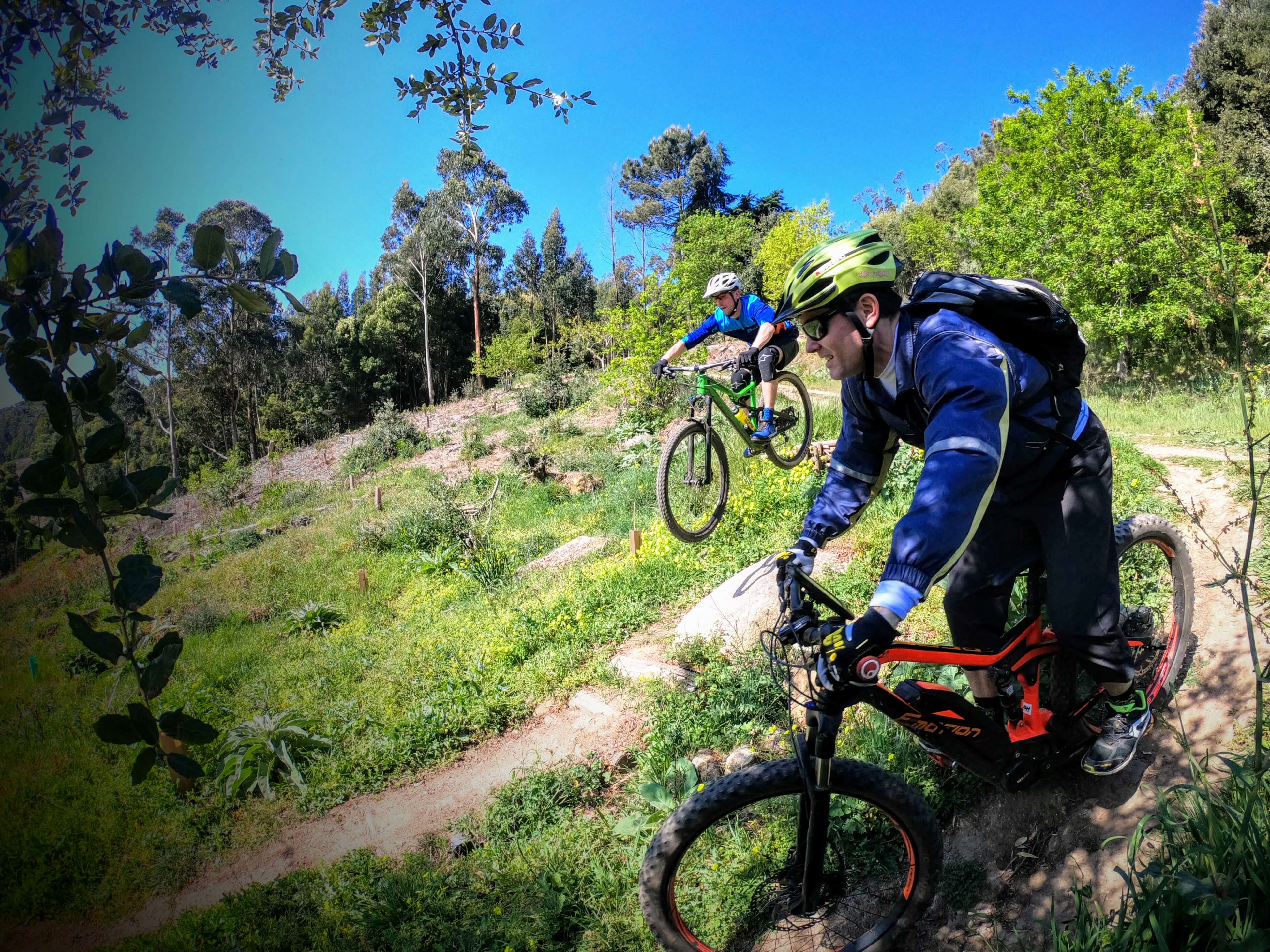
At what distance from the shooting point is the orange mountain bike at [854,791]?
2.18 meters

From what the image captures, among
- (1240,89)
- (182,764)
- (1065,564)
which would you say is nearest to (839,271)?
(1065,564)

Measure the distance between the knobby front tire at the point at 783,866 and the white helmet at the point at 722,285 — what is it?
15.4 feet

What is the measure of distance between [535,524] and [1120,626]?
8945 millimetres

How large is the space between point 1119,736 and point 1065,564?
877 mm

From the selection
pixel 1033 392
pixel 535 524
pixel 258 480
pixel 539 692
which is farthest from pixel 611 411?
pixel 1033 392

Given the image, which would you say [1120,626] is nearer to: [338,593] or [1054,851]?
[1054,851]

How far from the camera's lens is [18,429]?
Result: 1386mm

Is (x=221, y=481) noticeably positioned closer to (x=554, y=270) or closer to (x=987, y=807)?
(x=987, y=807)

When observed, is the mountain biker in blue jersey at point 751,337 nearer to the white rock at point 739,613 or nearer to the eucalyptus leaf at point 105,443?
the white rock at point 739,613

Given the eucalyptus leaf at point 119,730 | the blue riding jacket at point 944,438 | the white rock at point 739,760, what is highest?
the blue riding jacket at point 944,438

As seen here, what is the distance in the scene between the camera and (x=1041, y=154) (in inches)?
498

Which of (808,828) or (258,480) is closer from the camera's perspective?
(808,828)

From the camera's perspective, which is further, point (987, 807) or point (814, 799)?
point (987, 807)

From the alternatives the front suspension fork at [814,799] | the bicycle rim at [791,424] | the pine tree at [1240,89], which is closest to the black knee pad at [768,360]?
the bicycle rim at [791,424]
